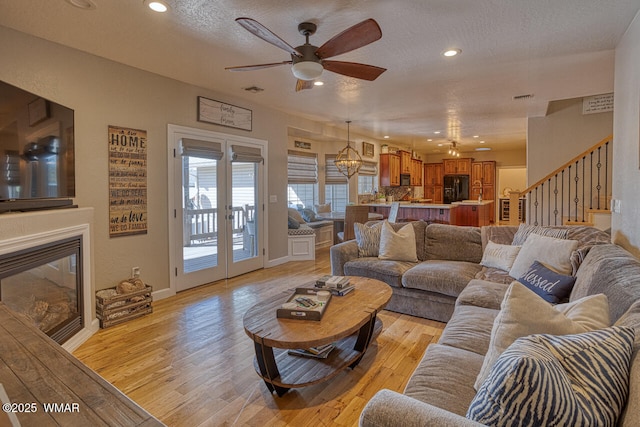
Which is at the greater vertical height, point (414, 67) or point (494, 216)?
point (414, 67)

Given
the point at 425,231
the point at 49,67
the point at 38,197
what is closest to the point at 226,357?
the point at 38,197

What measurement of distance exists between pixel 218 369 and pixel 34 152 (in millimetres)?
2108

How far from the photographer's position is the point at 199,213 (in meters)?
4.47

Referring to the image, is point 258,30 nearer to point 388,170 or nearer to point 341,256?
point 341,256

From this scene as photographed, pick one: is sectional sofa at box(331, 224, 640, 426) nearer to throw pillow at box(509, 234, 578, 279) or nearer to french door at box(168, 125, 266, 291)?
throw pillow at box(509, 234, 578, 279)

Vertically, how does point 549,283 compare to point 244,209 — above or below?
below

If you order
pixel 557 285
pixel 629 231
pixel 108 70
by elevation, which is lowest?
pixel 557 285

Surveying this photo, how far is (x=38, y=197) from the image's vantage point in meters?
2.54

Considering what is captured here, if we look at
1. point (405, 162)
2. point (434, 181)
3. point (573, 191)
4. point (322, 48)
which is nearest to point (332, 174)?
point (405, 162)

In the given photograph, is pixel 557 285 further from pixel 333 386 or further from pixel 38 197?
pixel 38 197

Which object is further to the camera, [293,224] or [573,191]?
[293,224]

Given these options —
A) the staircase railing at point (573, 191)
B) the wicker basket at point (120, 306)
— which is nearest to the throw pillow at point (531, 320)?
the wicker basket at point (120, 306)

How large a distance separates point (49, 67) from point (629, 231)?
4.88 meters

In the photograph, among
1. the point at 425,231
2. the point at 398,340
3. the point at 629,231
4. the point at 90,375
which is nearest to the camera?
the point at 90,375
